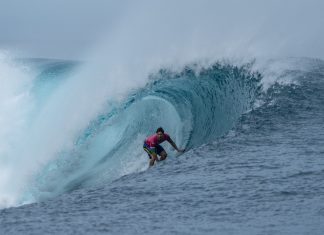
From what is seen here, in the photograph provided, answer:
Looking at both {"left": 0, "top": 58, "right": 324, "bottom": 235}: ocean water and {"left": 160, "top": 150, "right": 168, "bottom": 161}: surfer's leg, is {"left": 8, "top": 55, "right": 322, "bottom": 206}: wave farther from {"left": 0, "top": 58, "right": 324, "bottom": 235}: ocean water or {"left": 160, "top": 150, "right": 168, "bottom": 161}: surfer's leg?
{"left": 160, "top": 150, "right": 168, "bottom": 161}: surfer's leg

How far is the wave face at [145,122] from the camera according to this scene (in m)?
16.3

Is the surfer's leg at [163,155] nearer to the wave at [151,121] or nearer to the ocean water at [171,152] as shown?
the wave at [151,121]

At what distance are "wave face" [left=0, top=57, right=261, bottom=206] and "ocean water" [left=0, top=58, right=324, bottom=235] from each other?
0.13 ft

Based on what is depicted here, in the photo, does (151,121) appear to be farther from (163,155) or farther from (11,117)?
(163,155)

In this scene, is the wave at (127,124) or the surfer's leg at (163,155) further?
the wave at (127,124)

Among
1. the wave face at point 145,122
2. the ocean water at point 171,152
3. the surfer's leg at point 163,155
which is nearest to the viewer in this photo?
the ocean water at point 171,152

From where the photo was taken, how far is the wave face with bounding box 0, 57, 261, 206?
53.6 feet

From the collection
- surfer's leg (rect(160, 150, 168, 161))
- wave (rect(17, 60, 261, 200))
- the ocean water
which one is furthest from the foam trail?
surfer's leg (rect(160, 150, 168, 161))

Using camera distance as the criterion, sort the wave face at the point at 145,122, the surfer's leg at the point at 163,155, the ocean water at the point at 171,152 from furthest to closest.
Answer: the wave face at the point at 145,122
the surfer's leg at the point at 163,155
the ocean water at the point at 171,152

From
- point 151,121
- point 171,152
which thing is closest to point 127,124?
point 151,121

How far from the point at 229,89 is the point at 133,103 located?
11.0 ft

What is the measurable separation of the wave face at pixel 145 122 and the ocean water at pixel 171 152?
0.04m

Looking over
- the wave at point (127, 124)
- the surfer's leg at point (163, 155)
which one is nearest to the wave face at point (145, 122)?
the wave at point (127, 124)

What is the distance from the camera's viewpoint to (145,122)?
1923cm
